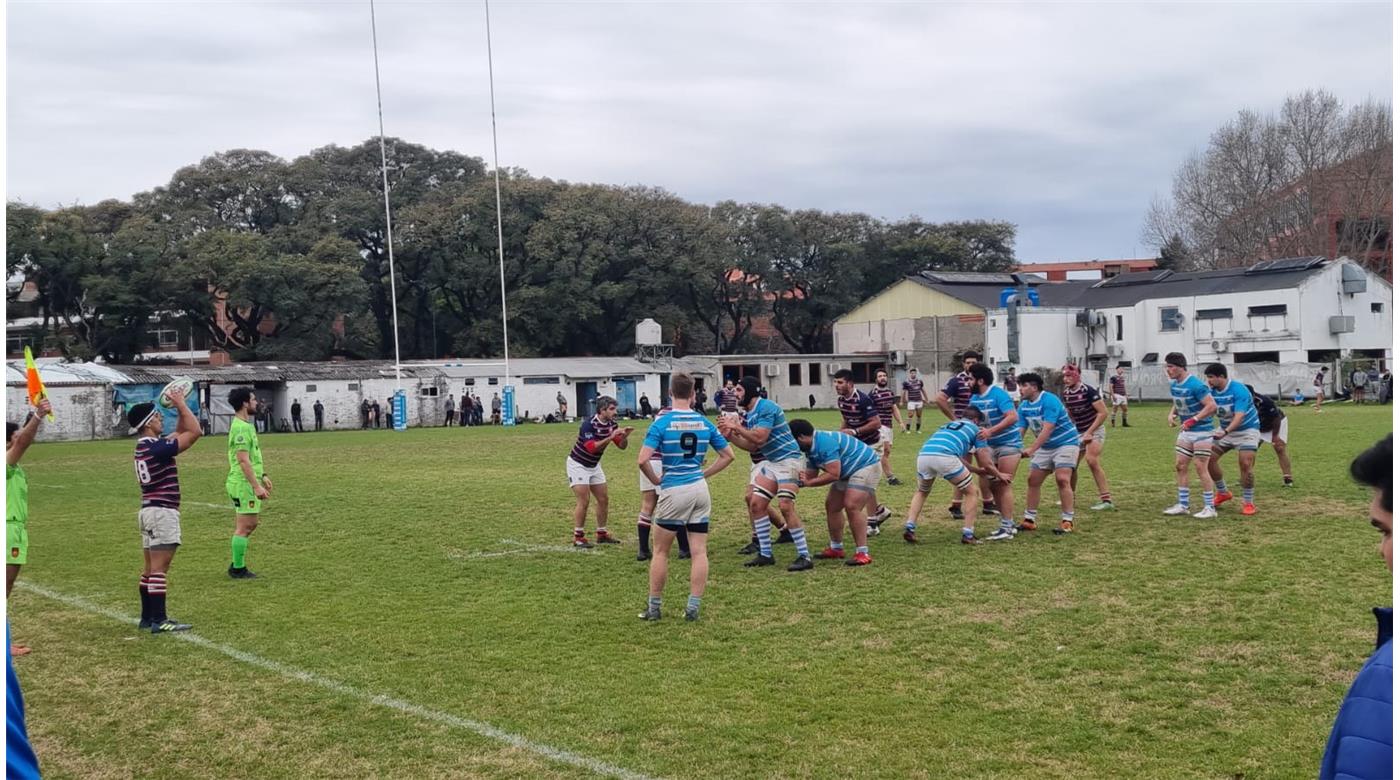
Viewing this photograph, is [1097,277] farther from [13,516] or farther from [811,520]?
Answer: [13,516]

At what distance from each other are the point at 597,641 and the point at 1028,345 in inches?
2025

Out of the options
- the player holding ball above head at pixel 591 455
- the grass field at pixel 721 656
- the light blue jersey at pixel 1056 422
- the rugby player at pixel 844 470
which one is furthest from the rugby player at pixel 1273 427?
the player holding ball above head at pixel 591 455

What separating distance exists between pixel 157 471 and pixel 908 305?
2290 inches

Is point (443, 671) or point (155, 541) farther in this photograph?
point (155, 541)

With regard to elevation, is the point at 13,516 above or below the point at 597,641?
above

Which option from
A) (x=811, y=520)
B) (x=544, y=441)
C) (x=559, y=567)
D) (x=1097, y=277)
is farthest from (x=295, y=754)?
(x=1097, y=277)

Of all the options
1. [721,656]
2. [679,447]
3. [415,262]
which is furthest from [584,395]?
[721,656]

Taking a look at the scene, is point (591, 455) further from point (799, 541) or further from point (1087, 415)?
point (1087, 415)

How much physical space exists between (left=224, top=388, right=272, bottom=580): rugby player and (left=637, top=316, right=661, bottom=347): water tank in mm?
48988

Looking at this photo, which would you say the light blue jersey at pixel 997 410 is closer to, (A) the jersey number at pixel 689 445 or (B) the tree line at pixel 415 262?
(A) the jersey number at pixel 689 445

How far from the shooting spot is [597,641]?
8.96m

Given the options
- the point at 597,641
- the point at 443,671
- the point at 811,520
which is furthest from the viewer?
the point at 811,520

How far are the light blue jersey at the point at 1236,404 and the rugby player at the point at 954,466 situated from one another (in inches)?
142

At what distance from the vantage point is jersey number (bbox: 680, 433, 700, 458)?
946cm
